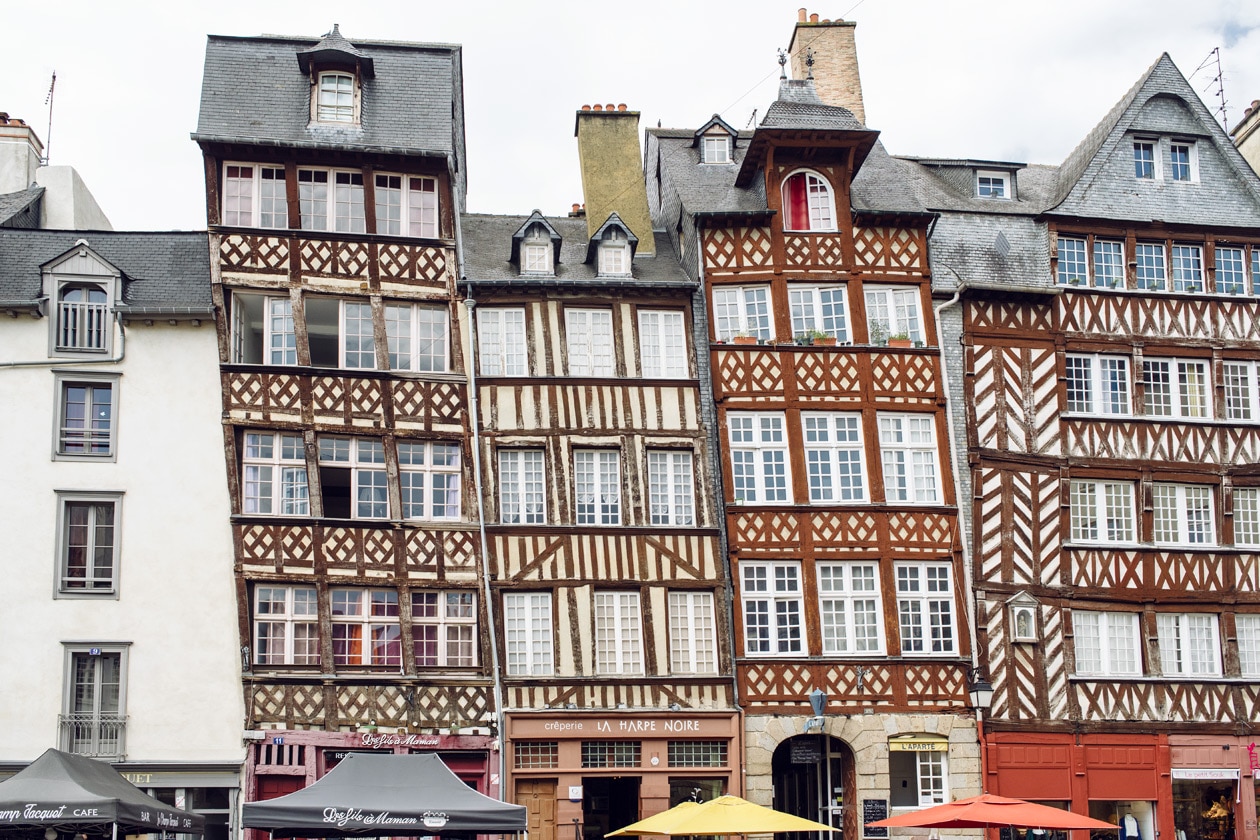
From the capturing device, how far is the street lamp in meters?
21.6

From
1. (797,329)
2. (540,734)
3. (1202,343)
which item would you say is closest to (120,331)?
(540,734)

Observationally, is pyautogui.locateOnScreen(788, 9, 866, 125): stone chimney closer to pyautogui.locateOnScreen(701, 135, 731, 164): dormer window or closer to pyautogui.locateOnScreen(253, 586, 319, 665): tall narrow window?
pyautogui.locateOnScreen(701, 135, 731, 164): dormer window

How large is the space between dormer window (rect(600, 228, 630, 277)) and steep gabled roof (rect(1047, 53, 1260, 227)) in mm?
6812

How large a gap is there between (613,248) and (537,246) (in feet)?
3.83

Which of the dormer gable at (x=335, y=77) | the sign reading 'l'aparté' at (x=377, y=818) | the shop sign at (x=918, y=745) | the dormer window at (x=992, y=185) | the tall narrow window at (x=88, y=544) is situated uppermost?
the dormer gable at (x=335, y=77)

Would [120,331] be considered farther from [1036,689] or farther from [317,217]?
[1036,689]

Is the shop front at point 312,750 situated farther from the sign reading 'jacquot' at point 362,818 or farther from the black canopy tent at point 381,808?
the sign reading 'jacquot' at point 362,818

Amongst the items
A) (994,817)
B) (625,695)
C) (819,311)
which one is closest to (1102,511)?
(819,311)

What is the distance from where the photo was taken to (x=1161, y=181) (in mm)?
26359

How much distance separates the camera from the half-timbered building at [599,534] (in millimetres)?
22906

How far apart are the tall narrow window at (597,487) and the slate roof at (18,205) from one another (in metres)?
9.25

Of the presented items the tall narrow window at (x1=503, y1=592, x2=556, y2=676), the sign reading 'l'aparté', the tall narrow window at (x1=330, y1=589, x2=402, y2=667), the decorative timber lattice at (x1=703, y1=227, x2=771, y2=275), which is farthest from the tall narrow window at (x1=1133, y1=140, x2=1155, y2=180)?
the sign reading 'l'aparté'

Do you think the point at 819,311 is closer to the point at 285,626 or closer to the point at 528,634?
the point at 528,634

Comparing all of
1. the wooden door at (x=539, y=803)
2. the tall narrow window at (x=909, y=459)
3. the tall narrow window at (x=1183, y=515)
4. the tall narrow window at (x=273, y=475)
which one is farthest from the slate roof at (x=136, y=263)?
the tall narrow window at (x=1183, y=515)
